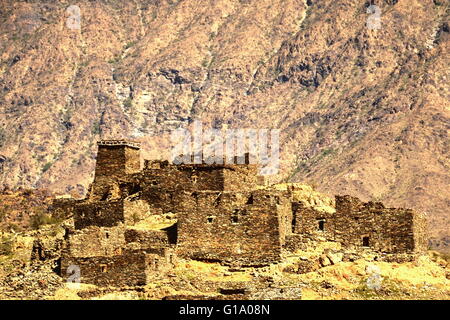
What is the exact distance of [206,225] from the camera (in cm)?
7662

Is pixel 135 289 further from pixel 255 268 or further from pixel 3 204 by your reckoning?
pixel 3 204

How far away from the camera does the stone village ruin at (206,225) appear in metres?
74.6

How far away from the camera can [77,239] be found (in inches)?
2992

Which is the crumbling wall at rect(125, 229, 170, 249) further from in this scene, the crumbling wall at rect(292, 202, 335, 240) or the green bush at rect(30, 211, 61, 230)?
the green bush at rect(30, 211, 61, 230)

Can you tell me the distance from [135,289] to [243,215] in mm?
7747

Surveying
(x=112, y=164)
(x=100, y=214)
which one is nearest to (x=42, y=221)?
(x=112, y=164)

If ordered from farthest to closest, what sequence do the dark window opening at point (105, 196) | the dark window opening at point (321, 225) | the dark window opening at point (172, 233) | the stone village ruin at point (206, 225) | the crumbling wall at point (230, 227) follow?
the dark window opening at point (105, 196)
the dark window opening at point (321, 225)
the dark window opening at point (172, 233)
the crumbling wall at point (230, 227)
the stone village ruin at point (206, 225)

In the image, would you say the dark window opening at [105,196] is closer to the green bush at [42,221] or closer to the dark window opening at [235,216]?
the green bush at [42,221]

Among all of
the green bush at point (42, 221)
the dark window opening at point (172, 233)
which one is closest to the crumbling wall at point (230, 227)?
the dark window opening at point (172, 233)

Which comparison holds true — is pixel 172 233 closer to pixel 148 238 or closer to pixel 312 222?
pixel 148 238

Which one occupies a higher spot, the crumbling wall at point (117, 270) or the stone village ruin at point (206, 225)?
the stone village ruin at point (206, 225)

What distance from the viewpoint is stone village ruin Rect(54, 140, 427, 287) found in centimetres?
7456

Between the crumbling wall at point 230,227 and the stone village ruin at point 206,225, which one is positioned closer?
the stone village ruin at point 206,225
